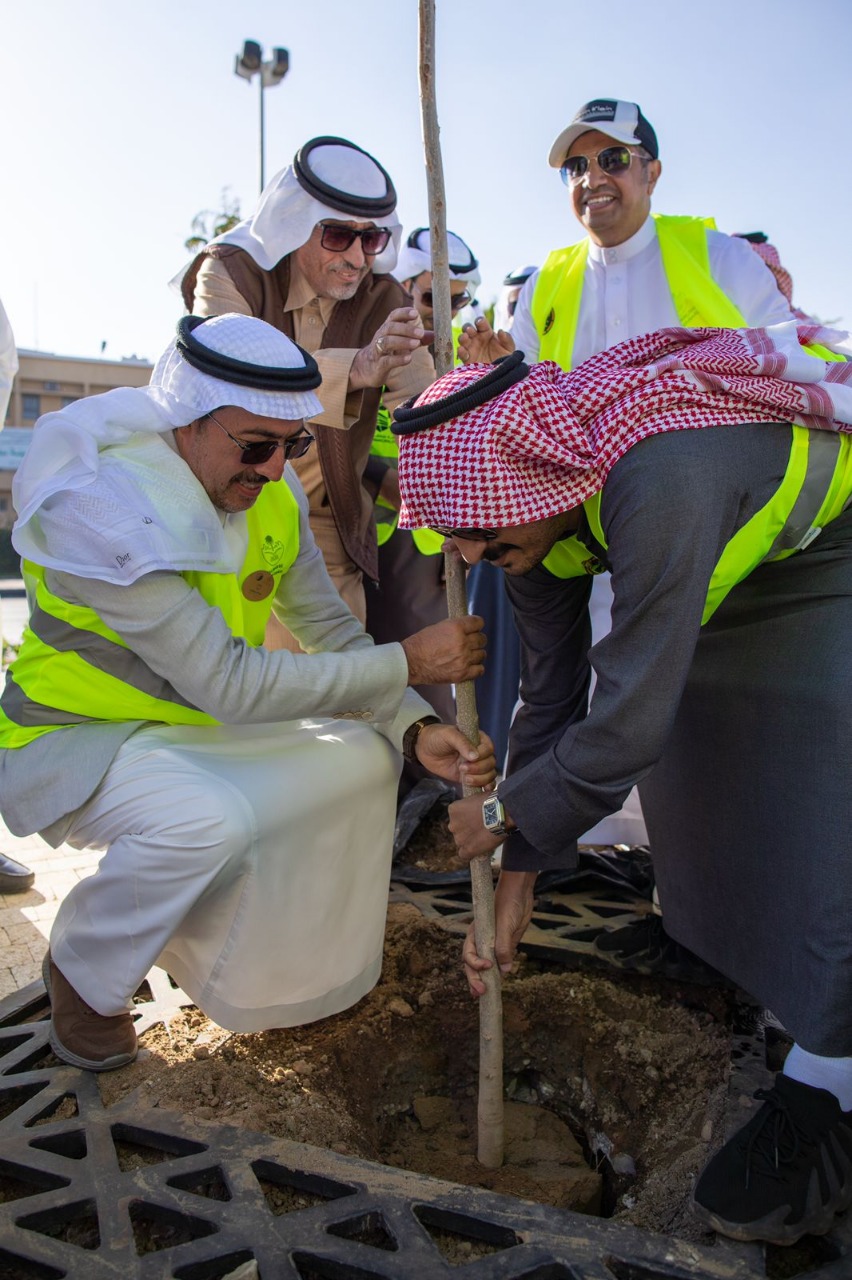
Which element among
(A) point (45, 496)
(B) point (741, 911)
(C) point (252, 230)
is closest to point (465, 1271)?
(B) point (741, 911)

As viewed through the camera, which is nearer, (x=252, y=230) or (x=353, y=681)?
(x=353, y=681)

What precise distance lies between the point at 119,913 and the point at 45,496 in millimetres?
955

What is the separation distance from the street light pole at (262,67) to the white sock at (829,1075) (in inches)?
421

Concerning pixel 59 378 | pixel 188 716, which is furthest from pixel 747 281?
pixel 59 378

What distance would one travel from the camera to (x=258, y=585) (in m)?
3.03

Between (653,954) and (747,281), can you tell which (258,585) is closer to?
(653,954)

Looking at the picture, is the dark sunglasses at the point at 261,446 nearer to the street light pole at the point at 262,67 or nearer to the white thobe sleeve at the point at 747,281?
the white thobe sleeve at the point at 747,281

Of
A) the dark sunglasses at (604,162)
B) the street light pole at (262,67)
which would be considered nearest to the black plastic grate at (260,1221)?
the dark sunglasses at (604,162)

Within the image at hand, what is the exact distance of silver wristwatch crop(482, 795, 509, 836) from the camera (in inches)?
99.1

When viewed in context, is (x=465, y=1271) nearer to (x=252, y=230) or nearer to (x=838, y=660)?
(x=838, y=660)

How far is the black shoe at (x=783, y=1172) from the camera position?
2.11 m

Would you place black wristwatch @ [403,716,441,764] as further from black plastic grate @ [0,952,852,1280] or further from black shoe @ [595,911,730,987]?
black plastic grate @ [0,952,852,1280]

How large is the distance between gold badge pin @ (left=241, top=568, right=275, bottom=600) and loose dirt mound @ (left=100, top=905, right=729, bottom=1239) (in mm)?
1111

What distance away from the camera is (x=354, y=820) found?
9.36 feet
